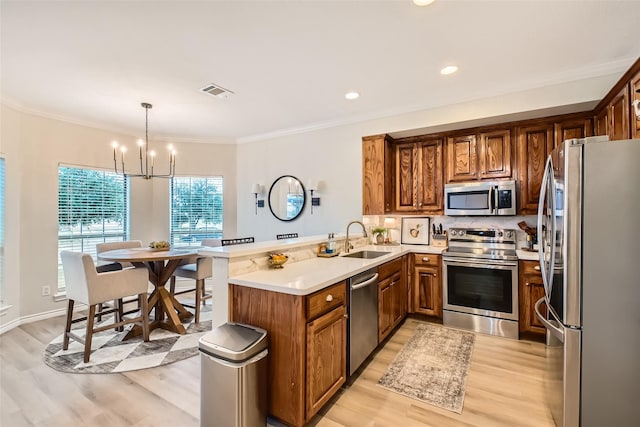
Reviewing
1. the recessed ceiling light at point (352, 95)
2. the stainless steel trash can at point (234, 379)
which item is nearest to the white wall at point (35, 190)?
the stainless steel trash can at point (234, 379)

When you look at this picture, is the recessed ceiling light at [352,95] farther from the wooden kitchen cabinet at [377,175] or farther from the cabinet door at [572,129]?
the cabinet door at [572,129]

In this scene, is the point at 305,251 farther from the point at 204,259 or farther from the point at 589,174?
the point at 589,174

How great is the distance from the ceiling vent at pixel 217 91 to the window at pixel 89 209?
2583 mm

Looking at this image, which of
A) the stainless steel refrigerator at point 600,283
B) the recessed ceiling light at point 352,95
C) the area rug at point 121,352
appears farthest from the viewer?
the recessed ceiling light at point 352,95

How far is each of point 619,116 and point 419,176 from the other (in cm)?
195

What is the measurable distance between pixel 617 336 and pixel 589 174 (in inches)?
35.9

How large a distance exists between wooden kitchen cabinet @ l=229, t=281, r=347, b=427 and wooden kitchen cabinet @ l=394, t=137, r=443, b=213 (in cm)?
240

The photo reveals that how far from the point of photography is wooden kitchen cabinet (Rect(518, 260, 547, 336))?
2994 millimetres

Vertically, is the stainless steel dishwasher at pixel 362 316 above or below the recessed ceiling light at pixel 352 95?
below

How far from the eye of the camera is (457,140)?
12.3ft

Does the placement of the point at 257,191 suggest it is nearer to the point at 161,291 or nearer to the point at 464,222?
the point at 161,291

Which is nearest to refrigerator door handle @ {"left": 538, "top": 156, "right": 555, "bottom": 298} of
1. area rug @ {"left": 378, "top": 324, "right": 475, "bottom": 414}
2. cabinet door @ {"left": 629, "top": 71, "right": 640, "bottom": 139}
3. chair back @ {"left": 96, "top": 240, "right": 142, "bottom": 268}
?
cabinet door @ {"left": 629, "top": 71, "right": 640, "bottom": 139}

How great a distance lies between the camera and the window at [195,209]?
17.3ft

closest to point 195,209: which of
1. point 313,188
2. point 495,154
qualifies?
point 313,188
